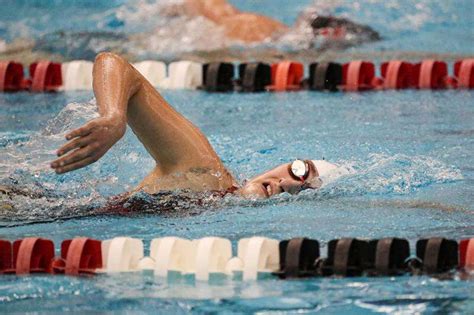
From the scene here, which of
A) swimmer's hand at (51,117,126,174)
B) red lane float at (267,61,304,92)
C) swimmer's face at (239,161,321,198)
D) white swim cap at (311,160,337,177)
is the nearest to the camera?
swimmer's hand at (51,117,126,174)

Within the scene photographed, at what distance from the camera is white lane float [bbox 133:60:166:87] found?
23.9ft

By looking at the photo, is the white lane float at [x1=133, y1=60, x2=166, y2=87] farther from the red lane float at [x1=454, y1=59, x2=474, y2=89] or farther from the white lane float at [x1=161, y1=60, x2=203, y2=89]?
the red lane float at [x1=454, y1=59, x2=474, y2=89]

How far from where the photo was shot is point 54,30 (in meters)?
8.96

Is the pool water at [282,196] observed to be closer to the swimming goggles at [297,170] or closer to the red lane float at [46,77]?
the swimming goggles at [297,170]

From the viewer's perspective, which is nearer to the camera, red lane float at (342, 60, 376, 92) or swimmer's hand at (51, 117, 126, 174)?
swimmer's hand at (51, 117, 126, 174)

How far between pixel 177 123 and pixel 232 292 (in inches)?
42.5

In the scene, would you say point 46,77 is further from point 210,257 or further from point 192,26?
point 210,257

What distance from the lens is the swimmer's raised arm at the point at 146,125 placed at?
3.49 meters

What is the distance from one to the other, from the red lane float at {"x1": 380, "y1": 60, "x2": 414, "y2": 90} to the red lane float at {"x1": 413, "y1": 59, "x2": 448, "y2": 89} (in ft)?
0.19

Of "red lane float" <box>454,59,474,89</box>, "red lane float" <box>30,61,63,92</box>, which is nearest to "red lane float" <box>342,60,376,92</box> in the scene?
"red lane float" <box>454,59,474,89</box>

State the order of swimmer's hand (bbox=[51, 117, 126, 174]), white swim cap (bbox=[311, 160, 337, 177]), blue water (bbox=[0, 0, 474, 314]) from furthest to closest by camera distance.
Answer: white swim cap (bbox=[311, 160, 337, 177]), swimmer's hand (bbox=[51, 117, 126, 174]), blue water (bbox=[0, 0, 474, 314])

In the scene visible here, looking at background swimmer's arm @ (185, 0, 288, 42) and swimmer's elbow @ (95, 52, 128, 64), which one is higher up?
background swimmer's arm @ (185, 0, 288, 42)

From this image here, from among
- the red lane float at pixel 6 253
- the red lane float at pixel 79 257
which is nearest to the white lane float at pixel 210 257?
the red lane float at pixel 79 257

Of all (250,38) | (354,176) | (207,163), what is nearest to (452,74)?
(250,38)
